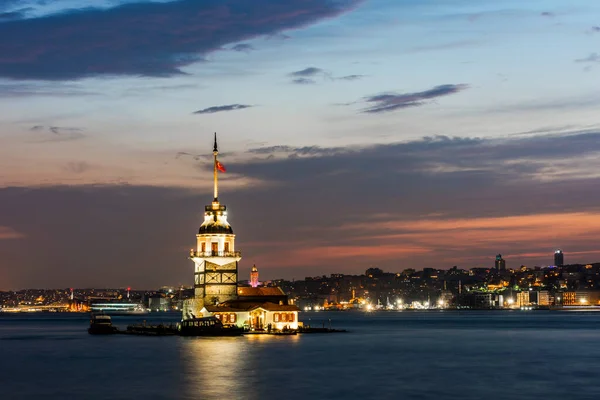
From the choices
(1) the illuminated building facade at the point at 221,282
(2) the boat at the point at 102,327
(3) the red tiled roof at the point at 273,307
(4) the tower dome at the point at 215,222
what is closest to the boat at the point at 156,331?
(2) the boat at the point at 102,327

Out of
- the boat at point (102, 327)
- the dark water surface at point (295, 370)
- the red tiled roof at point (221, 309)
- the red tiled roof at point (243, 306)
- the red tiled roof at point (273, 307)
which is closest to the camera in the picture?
the dark water surface at point (295, 370)

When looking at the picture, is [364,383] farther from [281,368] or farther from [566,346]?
[566,346]

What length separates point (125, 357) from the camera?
285ft

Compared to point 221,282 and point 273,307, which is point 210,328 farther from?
point 273,307

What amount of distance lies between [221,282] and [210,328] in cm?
587

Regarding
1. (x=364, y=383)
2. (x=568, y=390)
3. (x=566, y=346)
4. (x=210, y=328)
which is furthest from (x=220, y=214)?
(x=568, y=390)

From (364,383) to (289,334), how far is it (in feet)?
172

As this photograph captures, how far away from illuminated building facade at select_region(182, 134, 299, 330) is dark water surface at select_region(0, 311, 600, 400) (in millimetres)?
6630

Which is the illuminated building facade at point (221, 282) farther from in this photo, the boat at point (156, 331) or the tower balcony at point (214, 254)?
the boat at point (156, 331)

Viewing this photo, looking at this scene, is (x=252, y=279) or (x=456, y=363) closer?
(x=456, y=363)

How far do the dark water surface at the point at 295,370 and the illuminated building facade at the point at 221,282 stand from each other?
6630mm

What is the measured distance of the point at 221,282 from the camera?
115188 mm

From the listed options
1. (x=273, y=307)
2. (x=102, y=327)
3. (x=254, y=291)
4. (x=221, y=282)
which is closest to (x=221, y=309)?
(x=221, y=282)

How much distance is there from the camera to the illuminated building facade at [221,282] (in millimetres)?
114500
